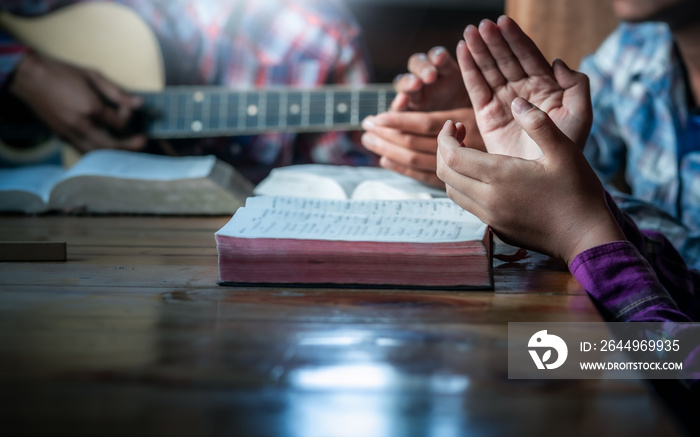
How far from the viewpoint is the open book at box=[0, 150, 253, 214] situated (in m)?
1.05

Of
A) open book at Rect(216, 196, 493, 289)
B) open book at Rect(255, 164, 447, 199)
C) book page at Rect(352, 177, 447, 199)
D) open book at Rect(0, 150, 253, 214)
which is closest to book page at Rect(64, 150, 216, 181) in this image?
open book at Rect(0, 150, 253, 214)

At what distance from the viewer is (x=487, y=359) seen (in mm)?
367

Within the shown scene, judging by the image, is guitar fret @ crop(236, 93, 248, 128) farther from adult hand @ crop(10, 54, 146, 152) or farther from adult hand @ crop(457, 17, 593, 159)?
adult hand @ crop(457, 17, 593, 159)

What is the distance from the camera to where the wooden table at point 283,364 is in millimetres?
289

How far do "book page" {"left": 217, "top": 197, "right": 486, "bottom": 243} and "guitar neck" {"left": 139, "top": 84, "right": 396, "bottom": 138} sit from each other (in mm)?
978

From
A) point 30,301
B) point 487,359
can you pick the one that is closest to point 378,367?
point 487,359

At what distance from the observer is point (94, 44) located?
183 centimetres

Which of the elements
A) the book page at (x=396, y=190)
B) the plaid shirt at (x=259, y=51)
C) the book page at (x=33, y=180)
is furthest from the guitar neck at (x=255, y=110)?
the book page at (x=396, y=190)

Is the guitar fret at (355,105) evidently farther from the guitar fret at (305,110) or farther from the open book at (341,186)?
the open book at (341,186)

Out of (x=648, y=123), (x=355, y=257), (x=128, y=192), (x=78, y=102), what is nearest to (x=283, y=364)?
(x=355, y=257)

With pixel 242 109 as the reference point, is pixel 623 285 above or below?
above

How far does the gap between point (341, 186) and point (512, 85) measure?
30cm

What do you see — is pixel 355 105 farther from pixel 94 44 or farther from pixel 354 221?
pixel 354 221

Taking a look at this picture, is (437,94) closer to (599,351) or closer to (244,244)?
(244,244)
